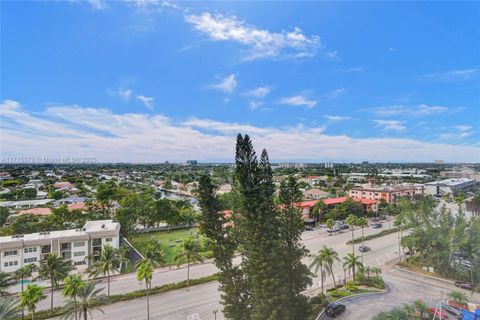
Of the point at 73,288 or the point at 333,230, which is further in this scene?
the point at 333,230

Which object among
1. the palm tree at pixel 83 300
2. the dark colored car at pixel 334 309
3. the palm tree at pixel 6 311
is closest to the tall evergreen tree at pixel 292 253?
the dark colored car at pixel 334 309

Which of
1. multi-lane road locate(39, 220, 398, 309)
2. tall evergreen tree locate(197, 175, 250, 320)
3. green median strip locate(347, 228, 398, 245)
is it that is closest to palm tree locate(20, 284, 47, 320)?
multi-lane road locate(39, 220, 398, 309)

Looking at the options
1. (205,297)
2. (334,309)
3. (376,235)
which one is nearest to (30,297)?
(205,297)

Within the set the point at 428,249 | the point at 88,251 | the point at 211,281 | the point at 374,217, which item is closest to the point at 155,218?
the point at 88,251

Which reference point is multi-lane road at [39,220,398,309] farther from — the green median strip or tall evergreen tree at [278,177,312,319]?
tall evergreen tree at [278,177,312,319]

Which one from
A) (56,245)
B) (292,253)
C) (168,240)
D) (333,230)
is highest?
(292,253)

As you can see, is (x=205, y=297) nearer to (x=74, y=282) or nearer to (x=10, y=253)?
(x=74, y=282)
